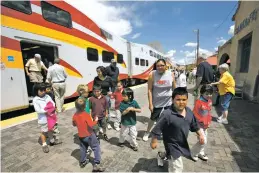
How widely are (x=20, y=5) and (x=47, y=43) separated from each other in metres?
1.30

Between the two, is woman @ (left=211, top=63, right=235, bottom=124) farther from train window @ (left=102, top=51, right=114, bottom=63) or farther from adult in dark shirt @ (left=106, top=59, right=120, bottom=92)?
train window @ (left=102, top=51, right=114, bottom=63)

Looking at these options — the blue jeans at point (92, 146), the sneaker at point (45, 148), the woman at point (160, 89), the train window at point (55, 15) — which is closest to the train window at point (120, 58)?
the train window at point (55, 15)

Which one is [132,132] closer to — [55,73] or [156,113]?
[156,113]

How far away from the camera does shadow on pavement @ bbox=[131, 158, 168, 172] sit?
2.53 metres

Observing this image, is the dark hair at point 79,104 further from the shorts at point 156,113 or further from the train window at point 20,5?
Answer: the train window at point 20,5

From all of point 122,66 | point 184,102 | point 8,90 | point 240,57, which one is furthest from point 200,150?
point 240,57

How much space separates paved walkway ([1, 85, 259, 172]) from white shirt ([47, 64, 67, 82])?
1710 millimetres

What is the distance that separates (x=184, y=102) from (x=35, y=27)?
5.41 m

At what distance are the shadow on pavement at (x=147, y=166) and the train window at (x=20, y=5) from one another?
17.6 ft

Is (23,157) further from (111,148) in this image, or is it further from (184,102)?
(184,102)

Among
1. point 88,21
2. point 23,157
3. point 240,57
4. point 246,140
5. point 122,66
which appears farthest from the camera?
point 122,66

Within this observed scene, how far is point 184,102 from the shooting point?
197 cm

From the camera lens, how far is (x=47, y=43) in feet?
18.1

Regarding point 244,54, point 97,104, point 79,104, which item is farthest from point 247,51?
point 79,104
